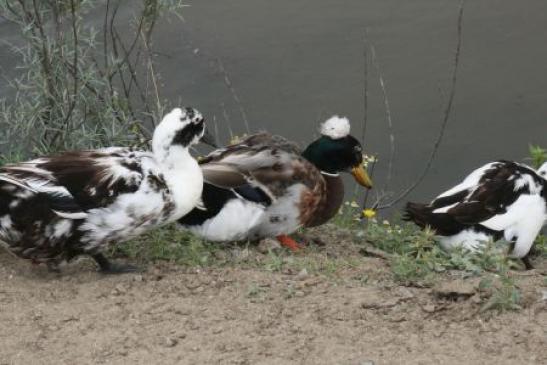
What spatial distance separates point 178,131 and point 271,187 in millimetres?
1001

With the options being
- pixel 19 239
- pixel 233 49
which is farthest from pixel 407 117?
pixel 19 239

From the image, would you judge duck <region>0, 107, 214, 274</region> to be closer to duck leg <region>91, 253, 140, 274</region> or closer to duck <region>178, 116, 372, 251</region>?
duck leg <region>91, 253, 140, 274</region>

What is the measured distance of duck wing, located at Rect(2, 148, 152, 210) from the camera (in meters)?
5.50

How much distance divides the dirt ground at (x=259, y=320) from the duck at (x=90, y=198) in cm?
25

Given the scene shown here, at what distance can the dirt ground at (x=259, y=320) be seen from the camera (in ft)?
15.1

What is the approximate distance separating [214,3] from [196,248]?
6.09m

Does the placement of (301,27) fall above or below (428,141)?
above

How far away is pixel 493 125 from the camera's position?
9.86 m

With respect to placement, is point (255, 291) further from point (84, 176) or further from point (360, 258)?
point (360, 258)

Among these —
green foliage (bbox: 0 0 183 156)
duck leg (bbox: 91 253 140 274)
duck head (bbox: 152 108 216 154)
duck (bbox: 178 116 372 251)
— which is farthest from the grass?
green foliage (bbox: 0 0 183 156)

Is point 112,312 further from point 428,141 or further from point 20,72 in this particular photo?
point 20,72

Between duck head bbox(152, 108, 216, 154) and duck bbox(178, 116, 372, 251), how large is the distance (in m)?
0.58

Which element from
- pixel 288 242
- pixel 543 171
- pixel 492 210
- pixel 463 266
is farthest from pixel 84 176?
pixel 543 171

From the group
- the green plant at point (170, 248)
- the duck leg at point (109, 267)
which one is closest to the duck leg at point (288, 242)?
the green plant at point (170, 248)
